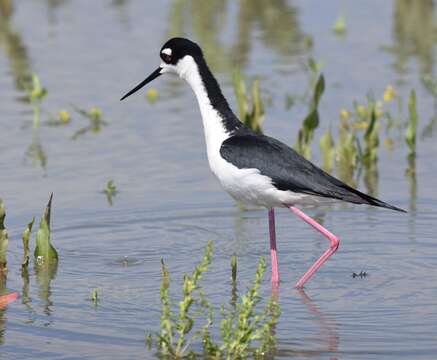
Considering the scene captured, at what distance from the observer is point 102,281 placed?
6.84 m

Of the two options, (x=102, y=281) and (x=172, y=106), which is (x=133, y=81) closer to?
(x=172, y=106)

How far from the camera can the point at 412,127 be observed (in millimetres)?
8945

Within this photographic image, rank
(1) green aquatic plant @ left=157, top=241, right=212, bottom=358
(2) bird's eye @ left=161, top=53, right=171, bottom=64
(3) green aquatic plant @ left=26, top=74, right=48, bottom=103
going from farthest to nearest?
1. (3) green aquatic plant @ left=26, top=74, right=48, bottom=103
2. (2) bird's eye @ left=161, top=53, right=171, bottom=64
3. (1) green aquatic plant @ left=157, top=241, right=212, bottom=358

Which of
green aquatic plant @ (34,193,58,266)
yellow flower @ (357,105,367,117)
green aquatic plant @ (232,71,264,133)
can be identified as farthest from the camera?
yellow flower @ (357,105,367,117)

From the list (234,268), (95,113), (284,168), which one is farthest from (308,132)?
(234,268)

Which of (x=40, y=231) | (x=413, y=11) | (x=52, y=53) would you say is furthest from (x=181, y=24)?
(x=40, y=231)

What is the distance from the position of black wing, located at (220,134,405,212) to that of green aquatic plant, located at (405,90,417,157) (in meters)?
2.21

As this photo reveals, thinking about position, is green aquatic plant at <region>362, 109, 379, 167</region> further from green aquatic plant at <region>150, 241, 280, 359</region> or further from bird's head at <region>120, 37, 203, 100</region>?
green aquatic plant at <region>150, 241, 280, 359</region>

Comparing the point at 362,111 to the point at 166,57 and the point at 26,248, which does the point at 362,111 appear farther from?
the point at 26,248

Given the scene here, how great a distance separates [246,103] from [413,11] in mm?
4652

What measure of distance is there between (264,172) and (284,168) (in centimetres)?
11

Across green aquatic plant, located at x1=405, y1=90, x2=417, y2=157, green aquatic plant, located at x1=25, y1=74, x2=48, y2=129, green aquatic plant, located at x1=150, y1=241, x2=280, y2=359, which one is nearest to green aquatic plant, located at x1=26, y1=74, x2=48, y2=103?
green aquatic plant, located at x1=25, y1=74, x2=48, y2=129

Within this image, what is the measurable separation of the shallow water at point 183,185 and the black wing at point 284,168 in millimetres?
533

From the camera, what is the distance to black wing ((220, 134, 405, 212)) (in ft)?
21.8
